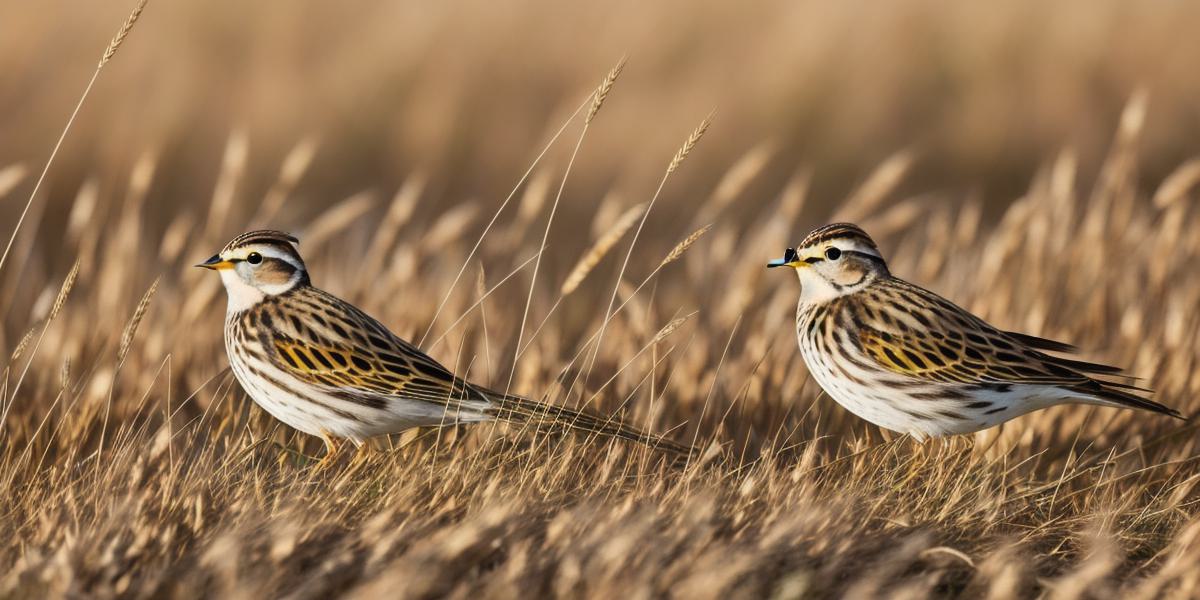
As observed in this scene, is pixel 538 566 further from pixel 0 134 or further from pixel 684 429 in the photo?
pixel 0 134

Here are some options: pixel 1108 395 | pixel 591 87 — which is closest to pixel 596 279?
pixel 591 87

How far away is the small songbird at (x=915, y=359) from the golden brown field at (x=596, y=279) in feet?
0.73

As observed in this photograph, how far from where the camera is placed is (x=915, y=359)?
686 centimetres

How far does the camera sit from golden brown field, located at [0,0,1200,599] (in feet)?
18.3

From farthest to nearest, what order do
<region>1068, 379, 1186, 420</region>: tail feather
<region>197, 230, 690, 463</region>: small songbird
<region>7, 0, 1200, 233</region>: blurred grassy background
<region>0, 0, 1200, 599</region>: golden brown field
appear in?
<region>7, 0, 1200, 233</region>: blurred grassy background < <region>1068, 379, 1186, 420</region>: tail feather < <region>197, 230, 690, 463</region>: small songbird < <region>0, 0, 1200, 599</region>: golden brown field

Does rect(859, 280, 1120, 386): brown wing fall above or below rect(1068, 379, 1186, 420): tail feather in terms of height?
above

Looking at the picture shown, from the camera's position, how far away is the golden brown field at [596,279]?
5.57 metres

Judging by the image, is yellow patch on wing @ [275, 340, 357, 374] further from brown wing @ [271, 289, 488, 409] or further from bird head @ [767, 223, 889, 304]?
bird head @ [767, 223, 889, 304]

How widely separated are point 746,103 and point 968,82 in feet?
7.81

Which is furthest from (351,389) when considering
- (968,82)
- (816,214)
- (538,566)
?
(968,82)

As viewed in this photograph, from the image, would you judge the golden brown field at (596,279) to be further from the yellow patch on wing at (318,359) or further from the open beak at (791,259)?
the open beak at (791,259)

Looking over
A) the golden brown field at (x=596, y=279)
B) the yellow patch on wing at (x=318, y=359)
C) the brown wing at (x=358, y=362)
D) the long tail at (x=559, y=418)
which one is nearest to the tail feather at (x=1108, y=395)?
the golden brown field at (x=596, y=279)

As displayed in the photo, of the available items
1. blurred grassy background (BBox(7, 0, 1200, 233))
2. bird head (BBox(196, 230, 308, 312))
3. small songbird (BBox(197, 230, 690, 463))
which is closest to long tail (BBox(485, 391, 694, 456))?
small songbird (BBox(197, 230, 690, 463))

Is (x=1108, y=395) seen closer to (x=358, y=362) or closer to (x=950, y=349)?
(x=950, y=349)
